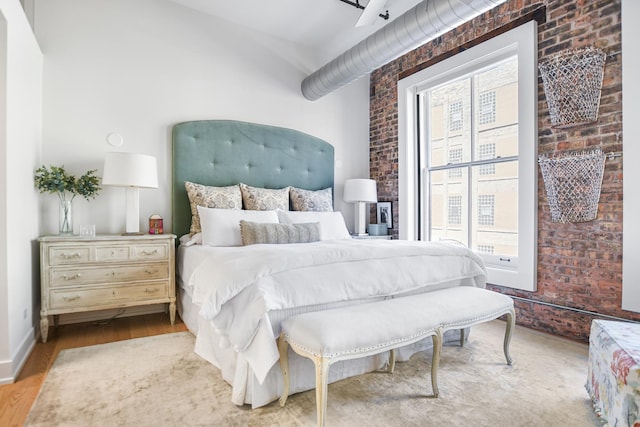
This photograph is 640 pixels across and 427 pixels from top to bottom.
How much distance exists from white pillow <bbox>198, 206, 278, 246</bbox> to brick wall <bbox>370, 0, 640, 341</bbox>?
263 centimetres

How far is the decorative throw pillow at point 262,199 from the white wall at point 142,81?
2.66ft

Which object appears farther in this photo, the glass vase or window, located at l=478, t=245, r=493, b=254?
window, located at l=478, t=245, r=493, b=254

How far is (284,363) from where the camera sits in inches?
74.6

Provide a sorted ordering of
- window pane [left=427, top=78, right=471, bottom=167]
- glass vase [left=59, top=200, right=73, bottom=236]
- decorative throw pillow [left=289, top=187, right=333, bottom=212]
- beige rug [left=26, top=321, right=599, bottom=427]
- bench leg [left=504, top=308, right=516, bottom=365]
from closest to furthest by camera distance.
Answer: beige rug [left=26, top=321, right=599, bottom=427] → bench leg [left=504, top=308, right=516, bottom=365] → glass vase [left=59, top=200, right=73, bottom=236] → window pane [left=427, top=78, right=471, bottom=167] → decorative throw pillow [left=289, top=187, right=333, bottom=212]

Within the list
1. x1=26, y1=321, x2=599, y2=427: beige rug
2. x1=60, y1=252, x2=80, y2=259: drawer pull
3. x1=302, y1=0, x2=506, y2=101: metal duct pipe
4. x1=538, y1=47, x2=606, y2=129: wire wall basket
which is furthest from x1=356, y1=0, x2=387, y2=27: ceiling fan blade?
x1=60, y1=252, x2=80, y2=259: drawer pull

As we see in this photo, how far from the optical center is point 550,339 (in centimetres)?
294

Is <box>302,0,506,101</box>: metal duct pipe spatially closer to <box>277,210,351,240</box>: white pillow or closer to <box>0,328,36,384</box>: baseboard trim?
<box>277,210,351,240</box>: white pillow

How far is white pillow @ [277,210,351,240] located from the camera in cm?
367

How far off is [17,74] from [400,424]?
3220 mm

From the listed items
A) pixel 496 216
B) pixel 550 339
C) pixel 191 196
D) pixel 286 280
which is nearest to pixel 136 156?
pixel 191 196

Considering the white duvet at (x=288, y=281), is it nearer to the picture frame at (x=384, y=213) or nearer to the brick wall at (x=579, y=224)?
the brick wall at (x=579, y=224)

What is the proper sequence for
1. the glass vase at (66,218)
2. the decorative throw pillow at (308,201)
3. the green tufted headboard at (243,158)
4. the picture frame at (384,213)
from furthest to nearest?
the picture frame at (384,213) → the decorative throw pillow at (308,201) → the green tufted headboard at (243,158) → the glass vase at (66,218)

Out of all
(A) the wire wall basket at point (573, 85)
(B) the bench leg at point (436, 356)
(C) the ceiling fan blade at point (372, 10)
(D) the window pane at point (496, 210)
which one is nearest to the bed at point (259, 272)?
(B) the bench leg at point (436, 356)

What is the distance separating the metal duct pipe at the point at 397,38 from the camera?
9.20 feet
